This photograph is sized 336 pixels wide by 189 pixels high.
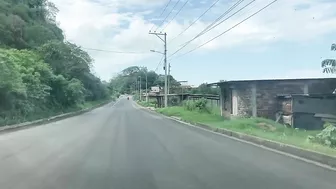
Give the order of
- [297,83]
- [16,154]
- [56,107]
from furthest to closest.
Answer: [56,107], [297,83], [16,154]

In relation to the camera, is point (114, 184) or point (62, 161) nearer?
point (114, 184)

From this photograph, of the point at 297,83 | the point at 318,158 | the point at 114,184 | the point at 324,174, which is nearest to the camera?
the point at 114,184

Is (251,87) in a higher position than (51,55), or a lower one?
lower

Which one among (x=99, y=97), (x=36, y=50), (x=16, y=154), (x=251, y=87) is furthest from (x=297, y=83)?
(x=99, y=97)

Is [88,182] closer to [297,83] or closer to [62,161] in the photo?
[62,161]

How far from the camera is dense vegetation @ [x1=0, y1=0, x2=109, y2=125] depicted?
34.1 metres

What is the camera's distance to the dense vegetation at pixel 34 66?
3408cm

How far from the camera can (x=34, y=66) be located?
47.7 m

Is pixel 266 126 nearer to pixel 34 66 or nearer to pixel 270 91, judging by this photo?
pixel 270 91

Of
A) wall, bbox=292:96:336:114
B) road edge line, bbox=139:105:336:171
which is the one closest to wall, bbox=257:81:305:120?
wall, bbox=292:96:336:114

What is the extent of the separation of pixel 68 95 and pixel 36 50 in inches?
289

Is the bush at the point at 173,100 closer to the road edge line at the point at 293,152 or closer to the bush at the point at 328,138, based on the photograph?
the road edge line at the point at 293,152

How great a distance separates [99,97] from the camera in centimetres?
12288

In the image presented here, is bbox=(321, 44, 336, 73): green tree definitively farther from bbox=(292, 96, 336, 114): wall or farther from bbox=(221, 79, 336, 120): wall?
bbox=(221, 79, 336, 120): wall
